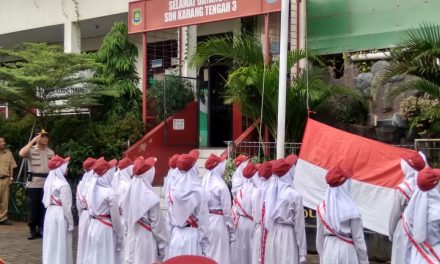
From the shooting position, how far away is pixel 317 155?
8.61 m

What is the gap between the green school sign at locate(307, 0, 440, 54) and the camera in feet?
42.1

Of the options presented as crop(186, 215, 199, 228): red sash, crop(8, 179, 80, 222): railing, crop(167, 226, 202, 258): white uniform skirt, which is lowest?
crop(8, 179, 80, 222): railing

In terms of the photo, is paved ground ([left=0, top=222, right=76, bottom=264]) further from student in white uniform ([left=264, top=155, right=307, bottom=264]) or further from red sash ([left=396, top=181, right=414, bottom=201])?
red sash ([left=396, top=181, right=414, bottom=201])

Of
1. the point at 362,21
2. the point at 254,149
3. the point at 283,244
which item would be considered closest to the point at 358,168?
the point at 283,244

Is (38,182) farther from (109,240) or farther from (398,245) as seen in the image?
(398,245)

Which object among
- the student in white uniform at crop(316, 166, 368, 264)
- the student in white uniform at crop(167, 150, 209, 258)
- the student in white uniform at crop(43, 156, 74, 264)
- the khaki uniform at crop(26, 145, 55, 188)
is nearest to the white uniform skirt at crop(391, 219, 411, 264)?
the student in white uniform at crop(316, 166, 368, 264)

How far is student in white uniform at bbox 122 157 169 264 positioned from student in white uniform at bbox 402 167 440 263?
2.89 metres

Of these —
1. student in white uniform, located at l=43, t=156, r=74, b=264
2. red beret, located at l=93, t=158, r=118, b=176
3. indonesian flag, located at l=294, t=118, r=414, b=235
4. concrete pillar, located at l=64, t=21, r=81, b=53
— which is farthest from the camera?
concrete pillar, located at l=64, t=21, r=81, b=53

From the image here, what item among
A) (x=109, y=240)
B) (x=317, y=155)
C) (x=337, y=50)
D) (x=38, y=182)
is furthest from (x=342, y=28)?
(x=109, y=240)

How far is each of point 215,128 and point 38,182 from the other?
5.68 m

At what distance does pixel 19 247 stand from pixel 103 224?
4008mm

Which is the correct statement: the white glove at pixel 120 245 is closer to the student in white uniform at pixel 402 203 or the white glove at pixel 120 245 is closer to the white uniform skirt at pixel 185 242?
the white uniform skirt at pixel 185 242

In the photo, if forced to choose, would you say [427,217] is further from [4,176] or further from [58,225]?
[4,176]

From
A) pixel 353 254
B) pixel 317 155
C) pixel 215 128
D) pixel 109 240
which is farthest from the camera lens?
pixel 215 128
